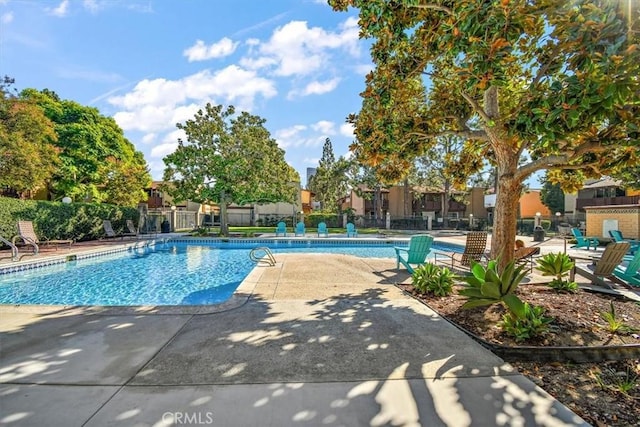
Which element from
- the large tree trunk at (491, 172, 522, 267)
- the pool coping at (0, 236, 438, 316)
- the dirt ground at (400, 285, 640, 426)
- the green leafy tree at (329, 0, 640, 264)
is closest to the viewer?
the dirt ground at (400, 285, 640, 426)

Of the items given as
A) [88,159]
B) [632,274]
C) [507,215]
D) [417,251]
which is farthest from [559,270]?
[88,159]

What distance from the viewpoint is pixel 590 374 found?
121 inches

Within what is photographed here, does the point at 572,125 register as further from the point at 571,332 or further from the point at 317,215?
the point at 317,215

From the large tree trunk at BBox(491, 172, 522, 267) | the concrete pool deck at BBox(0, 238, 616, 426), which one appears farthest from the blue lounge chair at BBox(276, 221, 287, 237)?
the concrete pool deck at BBox(0, 238, 616, 426)

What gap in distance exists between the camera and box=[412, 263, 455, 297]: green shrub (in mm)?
5816

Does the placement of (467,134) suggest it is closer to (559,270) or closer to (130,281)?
(559,270)

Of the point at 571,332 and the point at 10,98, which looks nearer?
the point at 571,332

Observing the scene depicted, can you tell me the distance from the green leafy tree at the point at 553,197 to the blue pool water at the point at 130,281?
4002 cm

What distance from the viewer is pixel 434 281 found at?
5.91m

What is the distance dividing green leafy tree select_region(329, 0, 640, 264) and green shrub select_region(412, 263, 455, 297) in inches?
52.8

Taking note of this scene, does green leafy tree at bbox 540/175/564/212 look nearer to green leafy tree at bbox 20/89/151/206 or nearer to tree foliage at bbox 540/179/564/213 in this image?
tree foliage at bbox 540/179/564/213

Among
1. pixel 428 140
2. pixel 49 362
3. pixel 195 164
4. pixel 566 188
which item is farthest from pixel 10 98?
pixel 566 188

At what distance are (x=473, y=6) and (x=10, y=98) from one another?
2039 cm

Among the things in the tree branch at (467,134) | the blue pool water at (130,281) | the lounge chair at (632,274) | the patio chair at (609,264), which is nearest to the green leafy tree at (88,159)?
the blue pool water at (130,281)
